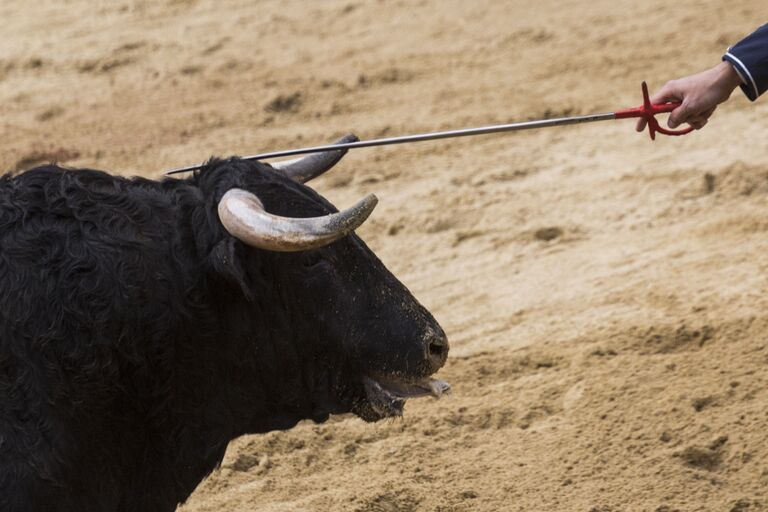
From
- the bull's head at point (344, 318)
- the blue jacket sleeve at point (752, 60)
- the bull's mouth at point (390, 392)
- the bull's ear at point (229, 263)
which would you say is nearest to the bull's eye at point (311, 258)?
the bull's head at point (344, 318)

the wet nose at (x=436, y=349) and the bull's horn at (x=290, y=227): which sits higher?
the bull's horn at (x=290, y=227)

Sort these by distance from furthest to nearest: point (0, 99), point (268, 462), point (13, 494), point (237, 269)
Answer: point (0, 99) → point (268, 462) → point (237, 269) → point (13, 494)

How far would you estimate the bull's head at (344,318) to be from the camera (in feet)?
13.0

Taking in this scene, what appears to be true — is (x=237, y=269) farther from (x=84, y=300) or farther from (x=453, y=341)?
(x=453, y=341)

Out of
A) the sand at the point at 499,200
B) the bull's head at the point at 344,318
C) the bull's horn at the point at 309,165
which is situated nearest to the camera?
the bull's head at the point at 344,318

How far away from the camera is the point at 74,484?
3680 millimetres

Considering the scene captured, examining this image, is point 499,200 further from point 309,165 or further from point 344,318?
point 344,318

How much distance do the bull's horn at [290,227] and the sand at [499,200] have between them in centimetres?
158

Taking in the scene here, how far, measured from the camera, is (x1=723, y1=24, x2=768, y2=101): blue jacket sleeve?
167 inches

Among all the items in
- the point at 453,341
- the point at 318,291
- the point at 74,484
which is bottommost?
the point at 453,341

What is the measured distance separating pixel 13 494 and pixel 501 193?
485 cm

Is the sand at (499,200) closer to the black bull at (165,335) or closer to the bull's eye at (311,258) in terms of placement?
the black bull at (165,335)

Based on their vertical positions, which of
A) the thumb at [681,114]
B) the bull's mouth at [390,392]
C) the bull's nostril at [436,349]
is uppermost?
the thumb at [681,114]

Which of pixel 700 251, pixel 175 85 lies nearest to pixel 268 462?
pixel 700 251
